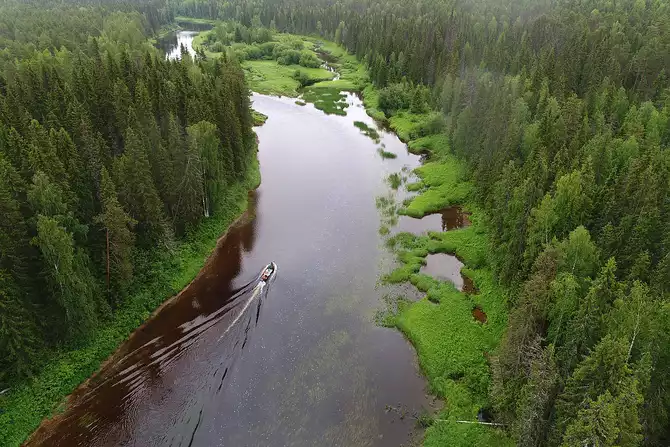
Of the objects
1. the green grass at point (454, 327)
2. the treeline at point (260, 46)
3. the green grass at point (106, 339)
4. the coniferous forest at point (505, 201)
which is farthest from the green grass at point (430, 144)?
the treeline at point (260, 46)

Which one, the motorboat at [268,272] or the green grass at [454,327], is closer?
the green grass at [454,327]

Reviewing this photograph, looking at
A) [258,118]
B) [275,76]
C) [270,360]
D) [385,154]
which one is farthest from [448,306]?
[275,76]

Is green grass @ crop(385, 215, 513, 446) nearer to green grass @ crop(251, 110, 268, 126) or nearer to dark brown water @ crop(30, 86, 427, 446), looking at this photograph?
dark brown water @ crop(30, 86, 427, 446)

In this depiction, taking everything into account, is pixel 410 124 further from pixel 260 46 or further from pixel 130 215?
pixel 260 46

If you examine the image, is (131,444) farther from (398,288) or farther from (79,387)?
(398,288)

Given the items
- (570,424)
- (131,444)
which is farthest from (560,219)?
(131,444)

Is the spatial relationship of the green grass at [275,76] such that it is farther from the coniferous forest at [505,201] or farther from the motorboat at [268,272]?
the motorboat at [268,272]
